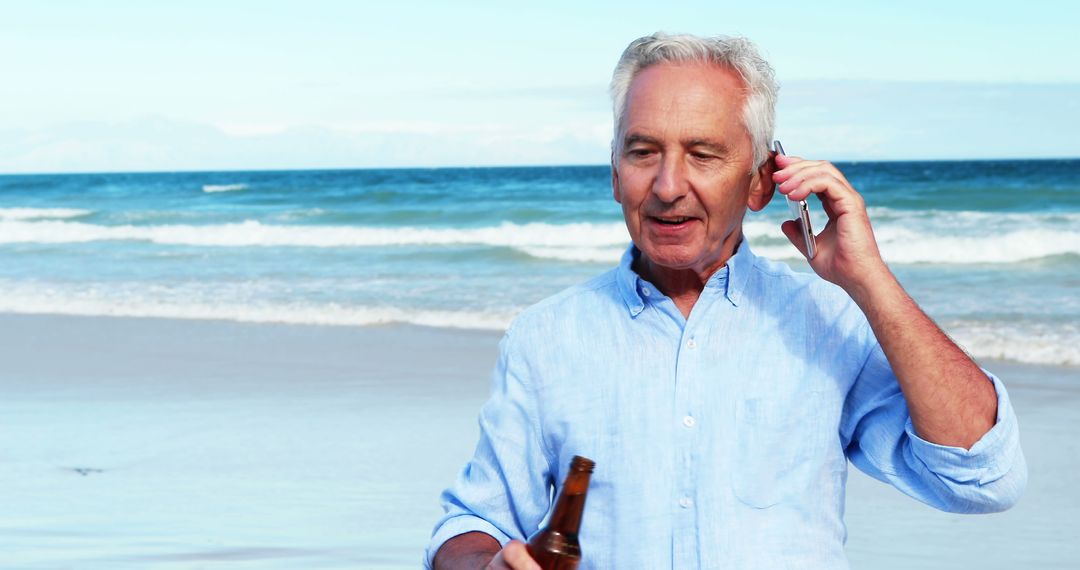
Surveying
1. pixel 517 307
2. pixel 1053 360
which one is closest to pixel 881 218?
pixel 517 307

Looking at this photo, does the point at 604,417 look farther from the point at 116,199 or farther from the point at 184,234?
the point at 116,199

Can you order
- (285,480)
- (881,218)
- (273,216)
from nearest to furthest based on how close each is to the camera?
(285,480) < (881,218) < (273,216)

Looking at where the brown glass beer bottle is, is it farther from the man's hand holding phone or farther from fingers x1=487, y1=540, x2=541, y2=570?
the man's hand holding phone

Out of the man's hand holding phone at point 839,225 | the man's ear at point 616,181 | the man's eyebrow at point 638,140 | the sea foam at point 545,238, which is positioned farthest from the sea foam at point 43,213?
the man's hand holding phone at point 839,225

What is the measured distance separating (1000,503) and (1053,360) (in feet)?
23.0

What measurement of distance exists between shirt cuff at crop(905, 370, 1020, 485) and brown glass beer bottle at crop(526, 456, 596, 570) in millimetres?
532

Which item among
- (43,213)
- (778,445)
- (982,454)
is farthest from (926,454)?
(43,213)

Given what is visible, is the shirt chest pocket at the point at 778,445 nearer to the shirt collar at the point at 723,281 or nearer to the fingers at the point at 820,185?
the shirt collar at the point at 723,281

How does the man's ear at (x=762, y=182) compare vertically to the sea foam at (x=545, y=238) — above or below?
above

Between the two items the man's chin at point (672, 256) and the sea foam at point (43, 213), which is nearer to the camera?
the man's chin at point (672, 256)

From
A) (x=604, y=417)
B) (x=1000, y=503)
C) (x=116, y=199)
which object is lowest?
(x=116, y=199)

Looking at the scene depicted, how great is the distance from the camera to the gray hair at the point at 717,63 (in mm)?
1917

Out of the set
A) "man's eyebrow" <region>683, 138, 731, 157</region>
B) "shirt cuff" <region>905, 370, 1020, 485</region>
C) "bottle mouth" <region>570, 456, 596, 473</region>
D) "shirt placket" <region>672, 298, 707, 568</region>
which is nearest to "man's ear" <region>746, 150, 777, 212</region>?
"man's eyebrow" <region>683, 138, 731, 157</region>

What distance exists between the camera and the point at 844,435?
2.00 meters
